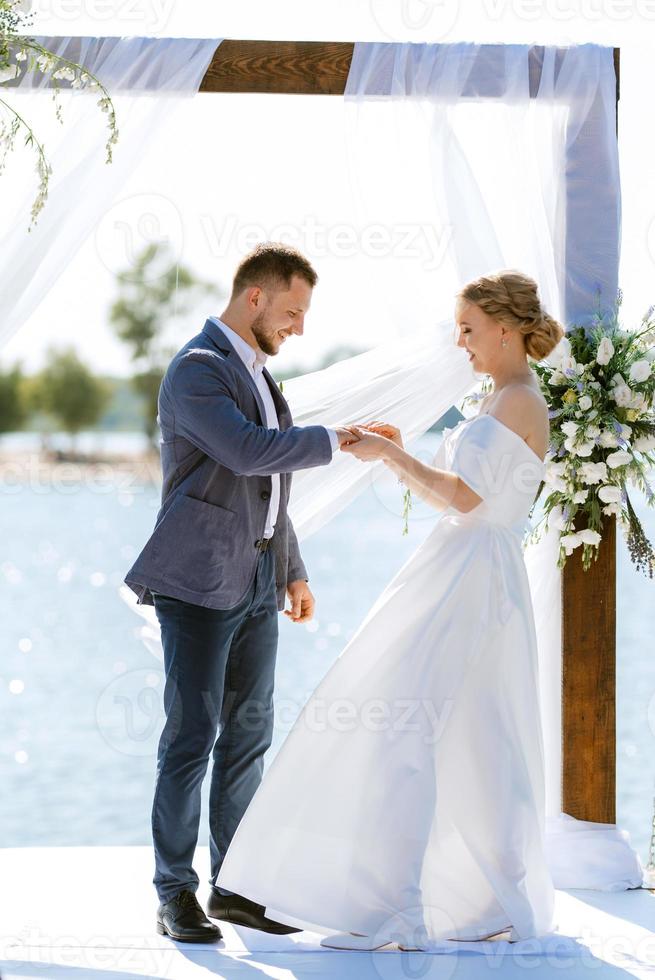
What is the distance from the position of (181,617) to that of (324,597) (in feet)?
70.1

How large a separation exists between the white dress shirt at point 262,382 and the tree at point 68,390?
2151cm

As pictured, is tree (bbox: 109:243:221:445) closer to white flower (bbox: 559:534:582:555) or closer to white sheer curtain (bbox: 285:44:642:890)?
white sheer curtain (bbox: 285:44:642:890)

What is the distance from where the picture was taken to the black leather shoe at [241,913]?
3.05 m

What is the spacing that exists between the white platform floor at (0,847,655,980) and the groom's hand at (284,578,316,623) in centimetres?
85

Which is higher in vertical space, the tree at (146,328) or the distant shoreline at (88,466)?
the tree at (146,328)

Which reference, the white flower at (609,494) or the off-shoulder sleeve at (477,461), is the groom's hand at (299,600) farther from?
the white flower at (609,494)

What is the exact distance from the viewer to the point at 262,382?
3.16 meters

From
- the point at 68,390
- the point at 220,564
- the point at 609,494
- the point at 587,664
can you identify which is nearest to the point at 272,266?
the point at 220,564

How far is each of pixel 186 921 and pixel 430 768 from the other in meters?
0.73

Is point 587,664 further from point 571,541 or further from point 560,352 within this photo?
point 560,352

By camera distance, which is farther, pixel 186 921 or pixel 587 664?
pixel 587 664

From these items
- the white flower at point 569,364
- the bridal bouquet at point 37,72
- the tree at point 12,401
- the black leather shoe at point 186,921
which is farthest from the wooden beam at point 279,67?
the tree at point 12,401

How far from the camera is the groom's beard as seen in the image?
3.09m

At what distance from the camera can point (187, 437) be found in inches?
118
